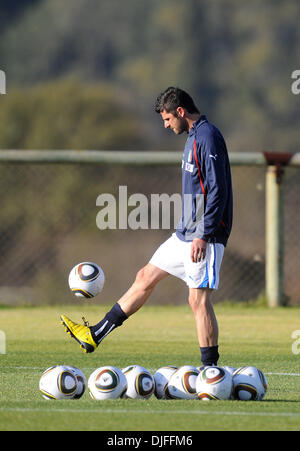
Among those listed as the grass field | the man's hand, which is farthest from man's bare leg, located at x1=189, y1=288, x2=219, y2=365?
the grass field

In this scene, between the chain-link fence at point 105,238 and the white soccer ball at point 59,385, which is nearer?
the white soccer ball at point 59,385

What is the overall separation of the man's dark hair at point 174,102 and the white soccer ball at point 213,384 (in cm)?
231

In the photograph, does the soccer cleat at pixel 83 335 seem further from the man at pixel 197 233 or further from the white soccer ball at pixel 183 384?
the white soccer ball at pixel 183 384

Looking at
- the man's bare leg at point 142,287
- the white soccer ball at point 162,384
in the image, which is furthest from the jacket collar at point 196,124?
the white soccer ball at point 162,384

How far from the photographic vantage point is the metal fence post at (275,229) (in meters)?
15.6

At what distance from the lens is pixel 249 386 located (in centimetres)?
790

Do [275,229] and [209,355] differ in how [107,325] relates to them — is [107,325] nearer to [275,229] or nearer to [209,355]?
[209,355]

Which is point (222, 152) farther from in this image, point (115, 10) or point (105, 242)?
point (115, 10)

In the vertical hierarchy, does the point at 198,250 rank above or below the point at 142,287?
above

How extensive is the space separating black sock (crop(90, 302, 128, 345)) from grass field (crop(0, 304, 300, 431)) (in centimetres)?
39

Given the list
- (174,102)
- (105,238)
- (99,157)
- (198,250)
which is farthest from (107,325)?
(105,238)

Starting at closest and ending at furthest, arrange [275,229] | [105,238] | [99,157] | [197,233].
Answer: [197,233] < [275,229] < [99,157] < [105,238]

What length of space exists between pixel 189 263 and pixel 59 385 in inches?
63.8

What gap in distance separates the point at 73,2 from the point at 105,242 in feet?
232
